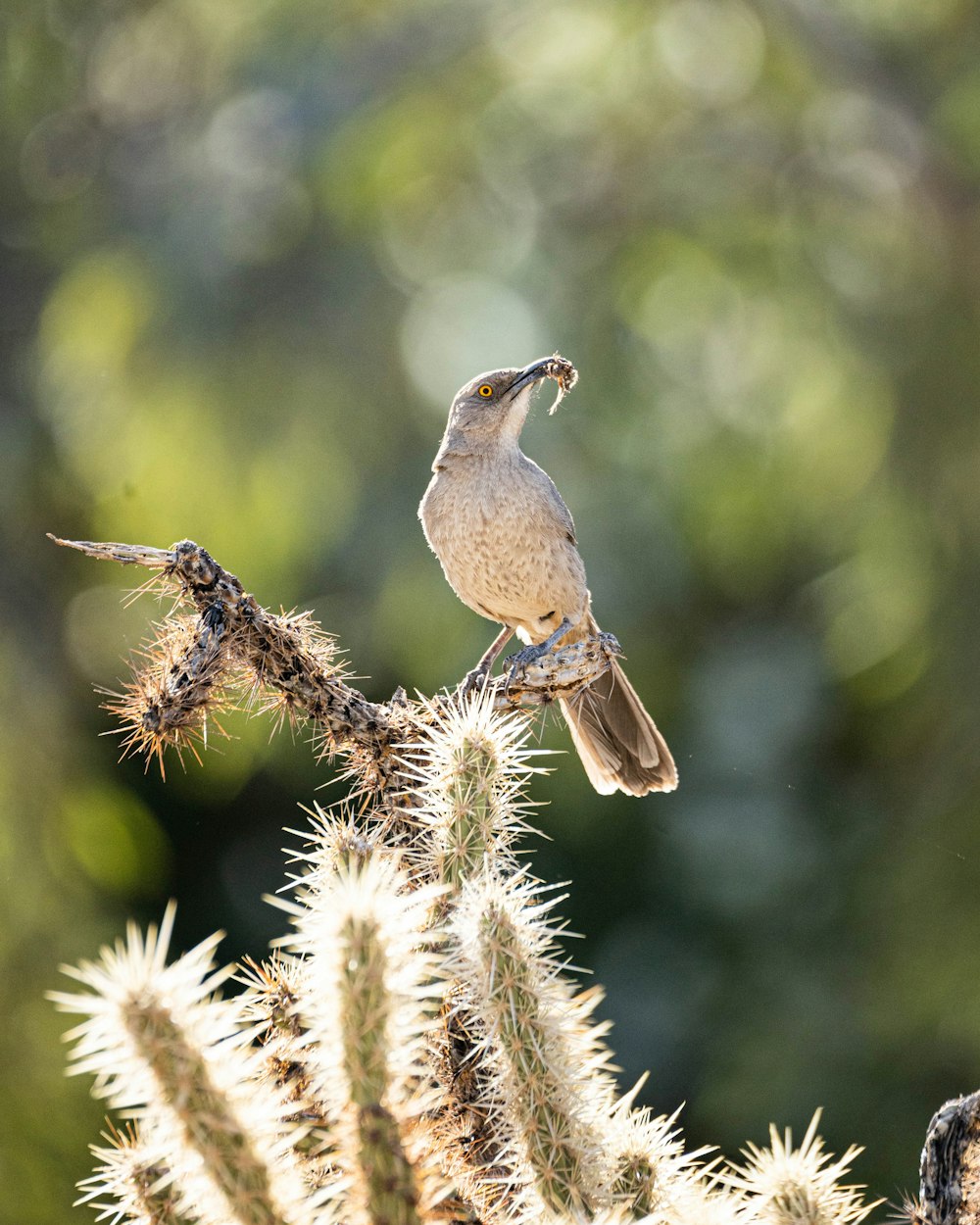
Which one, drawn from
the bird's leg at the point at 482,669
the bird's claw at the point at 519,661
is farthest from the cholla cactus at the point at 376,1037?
the bird's leg at the point at 482,669

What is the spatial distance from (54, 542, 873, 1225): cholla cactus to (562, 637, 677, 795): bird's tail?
6.20 ft

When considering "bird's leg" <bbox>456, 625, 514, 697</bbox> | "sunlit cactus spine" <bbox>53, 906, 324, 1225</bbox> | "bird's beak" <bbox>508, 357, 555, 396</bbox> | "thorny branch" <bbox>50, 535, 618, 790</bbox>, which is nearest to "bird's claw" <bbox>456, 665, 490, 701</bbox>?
"bird's leg" <bbox>456, 625, 514, 697</bbox>

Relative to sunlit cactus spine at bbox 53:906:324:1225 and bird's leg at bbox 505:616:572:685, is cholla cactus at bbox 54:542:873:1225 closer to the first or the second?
sunlit cactus spine at bbox 53:906:324:1225

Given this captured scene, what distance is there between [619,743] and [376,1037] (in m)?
3.40

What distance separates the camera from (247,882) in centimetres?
1149

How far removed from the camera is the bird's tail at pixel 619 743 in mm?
5121

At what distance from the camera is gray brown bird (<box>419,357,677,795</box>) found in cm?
511

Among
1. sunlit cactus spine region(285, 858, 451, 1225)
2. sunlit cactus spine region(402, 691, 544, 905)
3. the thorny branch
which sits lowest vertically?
sunlit cactus spine region(285, 858, 451, 1225)

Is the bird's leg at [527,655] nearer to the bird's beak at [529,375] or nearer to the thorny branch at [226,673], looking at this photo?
the thorny branch at [226,673]

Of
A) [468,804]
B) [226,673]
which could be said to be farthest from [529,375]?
[468,804]

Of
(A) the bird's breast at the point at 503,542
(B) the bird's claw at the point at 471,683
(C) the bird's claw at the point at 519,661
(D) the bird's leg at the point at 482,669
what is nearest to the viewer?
(C) the bird's claw at the point at 519,661

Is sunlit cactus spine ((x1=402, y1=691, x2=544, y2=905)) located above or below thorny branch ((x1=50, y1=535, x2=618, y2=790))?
below

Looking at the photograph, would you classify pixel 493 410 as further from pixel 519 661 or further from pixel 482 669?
pixel 519 661

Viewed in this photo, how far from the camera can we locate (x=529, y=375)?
5.30 m
